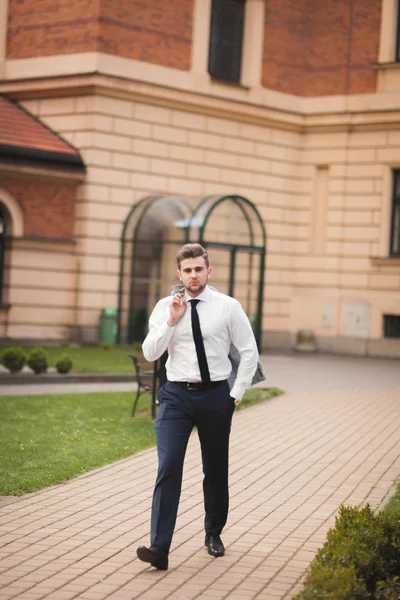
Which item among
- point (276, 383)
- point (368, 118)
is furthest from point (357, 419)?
point (368, 118)

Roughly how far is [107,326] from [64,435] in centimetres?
1184

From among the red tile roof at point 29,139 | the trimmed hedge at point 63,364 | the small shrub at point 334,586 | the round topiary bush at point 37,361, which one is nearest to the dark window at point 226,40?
the red tile roof at point 29,139

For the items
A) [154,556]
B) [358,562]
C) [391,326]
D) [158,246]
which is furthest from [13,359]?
[391,326]

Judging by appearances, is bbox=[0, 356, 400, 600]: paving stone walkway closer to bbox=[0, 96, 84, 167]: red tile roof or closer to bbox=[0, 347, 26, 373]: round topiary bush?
bbox=[0, 347, 26, 373]: round topiary bush

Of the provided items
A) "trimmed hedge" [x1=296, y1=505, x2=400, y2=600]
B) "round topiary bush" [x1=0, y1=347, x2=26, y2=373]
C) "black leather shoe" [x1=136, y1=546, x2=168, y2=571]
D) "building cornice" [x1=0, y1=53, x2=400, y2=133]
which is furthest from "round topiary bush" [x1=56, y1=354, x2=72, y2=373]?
"trimmed hedge" [x1=296, y1=505, x2=400, y2=600]

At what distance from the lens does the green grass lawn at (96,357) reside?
1823 centimetres

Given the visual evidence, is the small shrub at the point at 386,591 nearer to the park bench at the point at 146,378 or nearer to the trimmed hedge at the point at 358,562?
the trimmed hedge at the point at 358,562

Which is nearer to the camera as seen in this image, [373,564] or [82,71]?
[373,564]

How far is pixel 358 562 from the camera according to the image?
18.0 ft

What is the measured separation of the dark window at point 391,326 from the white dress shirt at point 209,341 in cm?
1894

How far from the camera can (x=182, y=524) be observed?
7.60 m

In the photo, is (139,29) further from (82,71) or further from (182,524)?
(182,524)

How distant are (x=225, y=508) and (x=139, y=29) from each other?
59.8 ft

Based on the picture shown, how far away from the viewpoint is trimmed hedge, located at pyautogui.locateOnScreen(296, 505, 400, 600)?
5.11 metres
